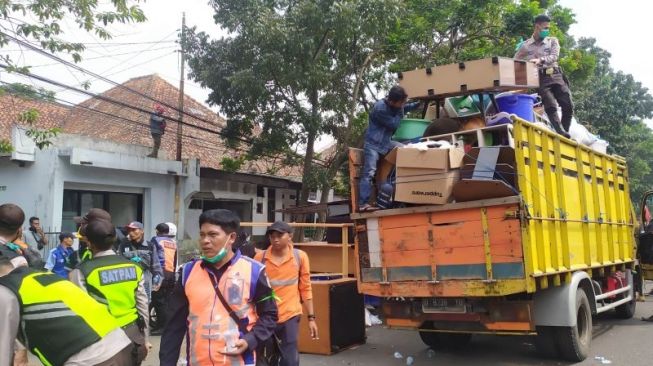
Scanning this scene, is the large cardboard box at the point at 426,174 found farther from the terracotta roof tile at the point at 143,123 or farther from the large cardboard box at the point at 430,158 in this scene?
the terracotta roof tile at the point at 143,123

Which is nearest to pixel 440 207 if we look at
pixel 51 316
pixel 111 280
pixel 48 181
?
pixel 111 280

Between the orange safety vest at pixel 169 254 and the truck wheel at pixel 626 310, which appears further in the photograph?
the truck wheel at pixel 626 310

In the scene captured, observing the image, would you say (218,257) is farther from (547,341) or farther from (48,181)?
(48,181)

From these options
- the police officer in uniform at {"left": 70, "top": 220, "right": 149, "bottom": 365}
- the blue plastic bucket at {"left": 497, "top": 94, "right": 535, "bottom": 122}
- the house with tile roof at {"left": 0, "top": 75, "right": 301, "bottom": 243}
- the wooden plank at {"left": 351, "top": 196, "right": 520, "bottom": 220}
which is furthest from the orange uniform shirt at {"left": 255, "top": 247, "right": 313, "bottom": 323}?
the house with tile roof at {"left": 0, "top": 75, "right": 301, "bottom": 243}

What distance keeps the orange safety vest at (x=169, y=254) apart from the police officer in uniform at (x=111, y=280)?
148 inches

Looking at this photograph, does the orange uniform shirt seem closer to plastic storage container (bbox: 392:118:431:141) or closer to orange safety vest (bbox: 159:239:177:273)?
plastic storage container (bbox: 392:118:431:141)

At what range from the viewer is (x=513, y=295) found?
5508 millimetres

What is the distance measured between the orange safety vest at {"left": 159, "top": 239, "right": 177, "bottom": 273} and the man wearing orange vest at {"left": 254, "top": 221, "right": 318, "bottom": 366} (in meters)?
2.68

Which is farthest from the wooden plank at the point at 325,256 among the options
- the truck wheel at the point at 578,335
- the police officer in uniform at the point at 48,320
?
the police officer in uniform at the point at 48,320

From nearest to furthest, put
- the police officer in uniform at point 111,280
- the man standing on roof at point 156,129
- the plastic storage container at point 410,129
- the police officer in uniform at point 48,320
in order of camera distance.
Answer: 1. the police officer in uniform at point 48,320
2. the police officer in uniform at point 111,280
3. the plastic storage container at point 410,129
4. the man standing on roof at point 156,129

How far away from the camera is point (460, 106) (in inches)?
267

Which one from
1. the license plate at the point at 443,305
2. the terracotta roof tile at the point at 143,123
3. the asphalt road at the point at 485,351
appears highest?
the terracotta roof tile at the point at 143,123

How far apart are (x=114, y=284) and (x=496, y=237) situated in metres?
3.35

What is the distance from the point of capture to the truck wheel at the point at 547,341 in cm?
589
